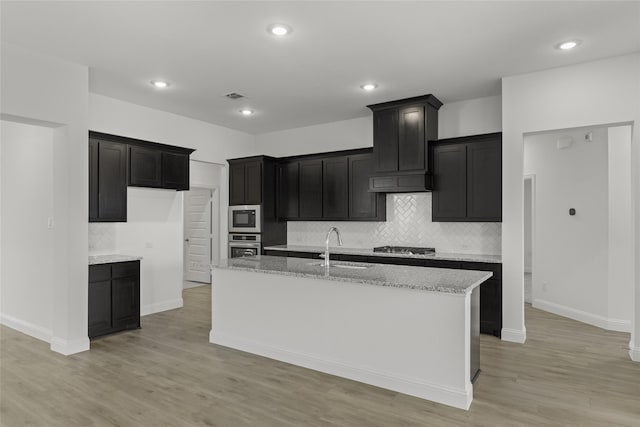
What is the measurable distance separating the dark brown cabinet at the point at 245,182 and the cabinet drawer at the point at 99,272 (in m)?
2.62

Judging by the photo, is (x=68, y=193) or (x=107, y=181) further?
(x=107, y=181)

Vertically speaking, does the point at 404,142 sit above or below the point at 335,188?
above

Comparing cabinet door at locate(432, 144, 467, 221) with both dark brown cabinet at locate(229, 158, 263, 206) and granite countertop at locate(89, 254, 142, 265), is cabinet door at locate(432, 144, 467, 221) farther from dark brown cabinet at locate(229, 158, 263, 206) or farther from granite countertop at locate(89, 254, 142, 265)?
granite countertop at locate(89, 254, 142, 265)

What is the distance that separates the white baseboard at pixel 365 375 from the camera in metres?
2.90

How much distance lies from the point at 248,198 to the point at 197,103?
1868 millimetres

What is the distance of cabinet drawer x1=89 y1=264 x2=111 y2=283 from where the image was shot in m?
4.48

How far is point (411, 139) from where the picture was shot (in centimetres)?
530

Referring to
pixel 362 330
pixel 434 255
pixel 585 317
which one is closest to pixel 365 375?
pixel 362 330

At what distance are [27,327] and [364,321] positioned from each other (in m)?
4.16

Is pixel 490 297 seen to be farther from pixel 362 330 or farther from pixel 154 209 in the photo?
pixel 154 209

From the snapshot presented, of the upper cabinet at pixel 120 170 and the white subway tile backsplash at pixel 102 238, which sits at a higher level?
the upper cabinet at pixel 120 170

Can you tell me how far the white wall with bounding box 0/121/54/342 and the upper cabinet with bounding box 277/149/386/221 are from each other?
3400 millimetres

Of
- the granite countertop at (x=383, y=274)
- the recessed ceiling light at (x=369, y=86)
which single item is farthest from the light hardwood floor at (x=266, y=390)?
the recessed ceiling light at (x=369, y=86)

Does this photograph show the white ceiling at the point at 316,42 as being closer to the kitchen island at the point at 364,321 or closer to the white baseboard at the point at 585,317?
the kitchen island at the point at 364,321
